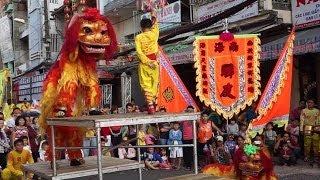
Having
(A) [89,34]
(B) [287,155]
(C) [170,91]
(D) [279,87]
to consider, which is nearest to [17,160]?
(A) [89,34]

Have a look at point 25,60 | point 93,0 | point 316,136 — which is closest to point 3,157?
point 316,136

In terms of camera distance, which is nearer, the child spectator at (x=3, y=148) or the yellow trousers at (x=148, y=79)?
the yellow trousers at (x=148, y=79)

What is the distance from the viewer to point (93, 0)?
24.0 metres

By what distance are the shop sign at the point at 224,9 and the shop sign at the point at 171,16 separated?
1.14 meters

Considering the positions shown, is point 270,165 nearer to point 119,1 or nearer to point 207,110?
point 207,110

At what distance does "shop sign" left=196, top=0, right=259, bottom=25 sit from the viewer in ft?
42.9

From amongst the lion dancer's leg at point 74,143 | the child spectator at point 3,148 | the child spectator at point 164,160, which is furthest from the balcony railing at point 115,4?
the lion dancer's leg at point 74,143

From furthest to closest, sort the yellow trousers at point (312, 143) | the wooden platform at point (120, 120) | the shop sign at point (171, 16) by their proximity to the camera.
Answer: the shop sign at point (171, 16), the yellow trousers at point (312, 143), the wooden platform at point (120, 120)

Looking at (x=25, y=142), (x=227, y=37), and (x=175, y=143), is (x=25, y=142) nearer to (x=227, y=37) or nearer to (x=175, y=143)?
(x=175, y=143)

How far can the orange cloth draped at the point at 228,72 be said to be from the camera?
901 centimetres

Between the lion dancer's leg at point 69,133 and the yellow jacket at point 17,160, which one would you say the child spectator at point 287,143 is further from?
the lion dancer's leg at point 69,133

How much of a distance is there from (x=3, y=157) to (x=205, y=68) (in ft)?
13.3

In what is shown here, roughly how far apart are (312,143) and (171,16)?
874 cm

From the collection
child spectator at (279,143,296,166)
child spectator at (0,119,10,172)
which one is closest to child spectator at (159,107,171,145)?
child spectator at (279,143,296,166)
